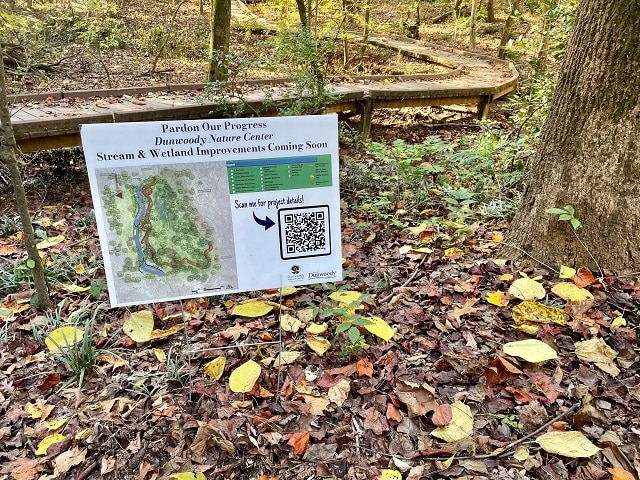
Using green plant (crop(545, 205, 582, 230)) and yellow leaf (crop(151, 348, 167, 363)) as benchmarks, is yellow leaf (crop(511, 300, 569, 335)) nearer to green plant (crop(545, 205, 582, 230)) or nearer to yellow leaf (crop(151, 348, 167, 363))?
green plant (crop(545, 205, 582, 230))

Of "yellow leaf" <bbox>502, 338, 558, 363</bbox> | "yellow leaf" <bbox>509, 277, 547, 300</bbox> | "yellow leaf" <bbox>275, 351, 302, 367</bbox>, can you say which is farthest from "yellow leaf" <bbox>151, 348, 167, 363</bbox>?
"yellow leaf" <bbox>509, 277, 547, 300</bbox>

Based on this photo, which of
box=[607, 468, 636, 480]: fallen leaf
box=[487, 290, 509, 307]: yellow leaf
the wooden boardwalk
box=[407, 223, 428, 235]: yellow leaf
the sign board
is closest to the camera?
box=[607, 468, 636, 480]: fallen leaf

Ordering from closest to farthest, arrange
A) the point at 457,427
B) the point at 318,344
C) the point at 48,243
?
the point at 457,427
the point at 318,344
the point at 48,243

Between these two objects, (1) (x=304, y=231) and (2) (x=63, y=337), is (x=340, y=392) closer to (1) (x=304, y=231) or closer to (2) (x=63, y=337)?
(1) (x=304, y=231)

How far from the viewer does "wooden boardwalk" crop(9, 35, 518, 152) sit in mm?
4955

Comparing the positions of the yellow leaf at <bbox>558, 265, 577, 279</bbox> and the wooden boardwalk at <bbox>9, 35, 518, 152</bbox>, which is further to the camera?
the wooden boardwalk at <bbox>9, 35, 518, 152</bbox>

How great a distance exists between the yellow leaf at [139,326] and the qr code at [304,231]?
3.16 feet

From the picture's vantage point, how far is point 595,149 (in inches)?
103

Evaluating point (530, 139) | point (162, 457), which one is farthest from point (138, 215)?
point (530, 139)

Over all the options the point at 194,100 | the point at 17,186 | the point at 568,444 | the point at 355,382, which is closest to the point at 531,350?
the point at 568,444

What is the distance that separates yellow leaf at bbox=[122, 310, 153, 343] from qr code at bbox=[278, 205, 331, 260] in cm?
96

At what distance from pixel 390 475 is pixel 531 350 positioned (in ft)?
3.07

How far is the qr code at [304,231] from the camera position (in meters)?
2.08

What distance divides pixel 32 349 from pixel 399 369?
2.02 m
